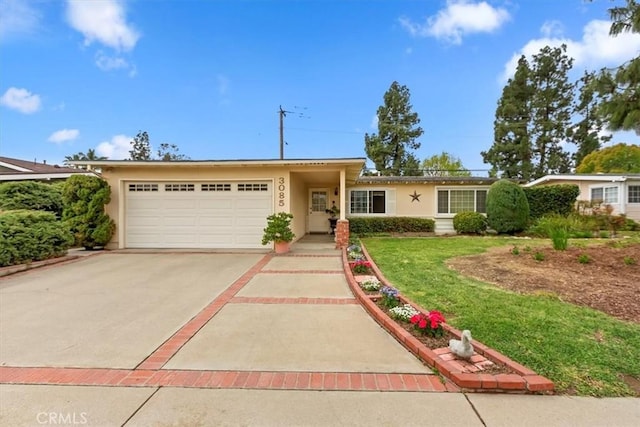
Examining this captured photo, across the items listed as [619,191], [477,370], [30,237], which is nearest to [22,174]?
[30,237]

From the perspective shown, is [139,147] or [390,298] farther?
[139,147]

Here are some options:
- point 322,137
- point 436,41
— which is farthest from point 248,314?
point 322,137

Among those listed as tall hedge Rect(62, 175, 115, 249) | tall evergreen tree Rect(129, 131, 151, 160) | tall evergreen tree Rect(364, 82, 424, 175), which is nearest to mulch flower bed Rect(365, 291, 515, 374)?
Answer: tall hedge Rect(62, 175, 115, 249)

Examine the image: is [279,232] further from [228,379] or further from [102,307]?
[228,379]

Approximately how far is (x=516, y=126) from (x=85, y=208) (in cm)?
2908

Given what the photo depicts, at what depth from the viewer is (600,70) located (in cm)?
633

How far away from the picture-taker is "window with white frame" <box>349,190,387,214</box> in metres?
15.4

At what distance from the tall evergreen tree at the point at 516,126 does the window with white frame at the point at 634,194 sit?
11394 millimetres

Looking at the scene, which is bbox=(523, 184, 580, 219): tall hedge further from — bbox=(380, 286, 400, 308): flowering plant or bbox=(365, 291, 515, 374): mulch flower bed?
bbox=(365, 291, 515, 374): mulch flower bed

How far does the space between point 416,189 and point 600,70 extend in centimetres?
920

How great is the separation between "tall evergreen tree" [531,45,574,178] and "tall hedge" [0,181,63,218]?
1212 inches

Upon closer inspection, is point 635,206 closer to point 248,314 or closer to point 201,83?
point 248,314

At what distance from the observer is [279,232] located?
9305 millimetres

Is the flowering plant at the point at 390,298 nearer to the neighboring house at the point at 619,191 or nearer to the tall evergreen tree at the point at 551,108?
the neighboring house at the point at 619,191
